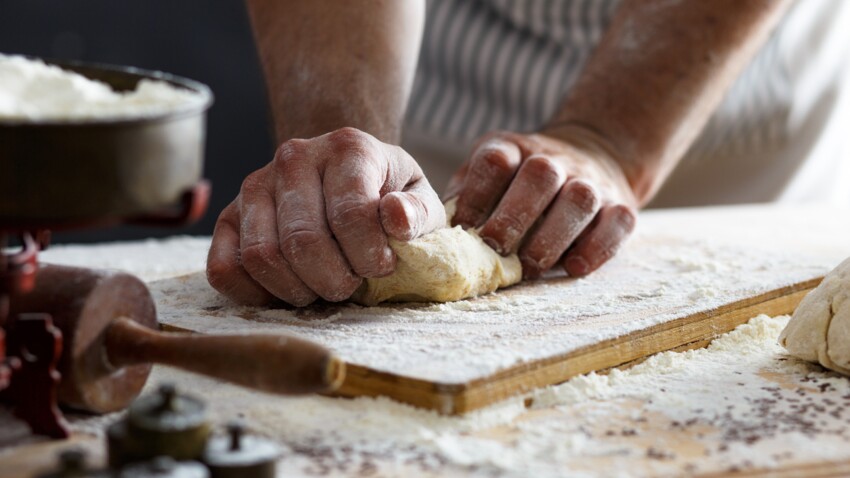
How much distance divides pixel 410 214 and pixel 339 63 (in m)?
0.64

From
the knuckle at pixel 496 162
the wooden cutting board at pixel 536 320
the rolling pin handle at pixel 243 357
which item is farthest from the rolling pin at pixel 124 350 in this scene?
the knuckle at pixel 496 162

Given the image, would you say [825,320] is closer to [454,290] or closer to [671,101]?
[454,290]

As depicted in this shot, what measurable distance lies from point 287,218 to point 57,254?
0.82 meters

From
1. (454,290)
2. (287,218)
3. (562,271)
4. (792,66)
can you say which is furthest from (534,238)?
Answer: (792,66)

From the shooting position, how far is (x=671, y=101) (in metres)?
2.23

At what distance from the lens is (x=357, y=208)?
1421 mm

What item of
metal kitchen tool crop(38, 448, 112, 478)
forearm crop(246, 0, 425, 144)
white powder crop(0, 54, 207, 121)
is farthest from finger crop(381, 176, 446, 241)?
metal kitchen tool crop(38, 448, 112, 478)

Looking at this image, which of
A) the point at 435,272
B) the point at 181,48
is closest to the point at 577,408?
the point at 435,272

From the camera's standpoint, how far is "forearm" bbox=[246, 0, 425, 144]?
191 cm

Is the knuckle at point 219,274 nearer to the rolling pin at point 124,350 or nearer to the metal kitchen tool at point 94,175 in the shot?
the rolling pin at point 124,350

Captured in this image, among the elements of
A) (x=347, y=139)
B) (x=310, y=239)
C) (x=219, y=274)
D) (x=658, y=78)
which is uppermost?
(x=658, y=78)

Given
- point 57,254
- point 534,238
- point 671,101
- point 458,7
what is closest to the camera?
point 534,238

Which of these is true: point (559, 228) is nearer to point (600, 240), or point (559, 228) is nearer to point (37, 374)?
point (600, 240)

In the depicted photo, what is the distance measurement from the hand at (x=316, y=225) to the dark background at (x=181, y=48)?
1984 mm
